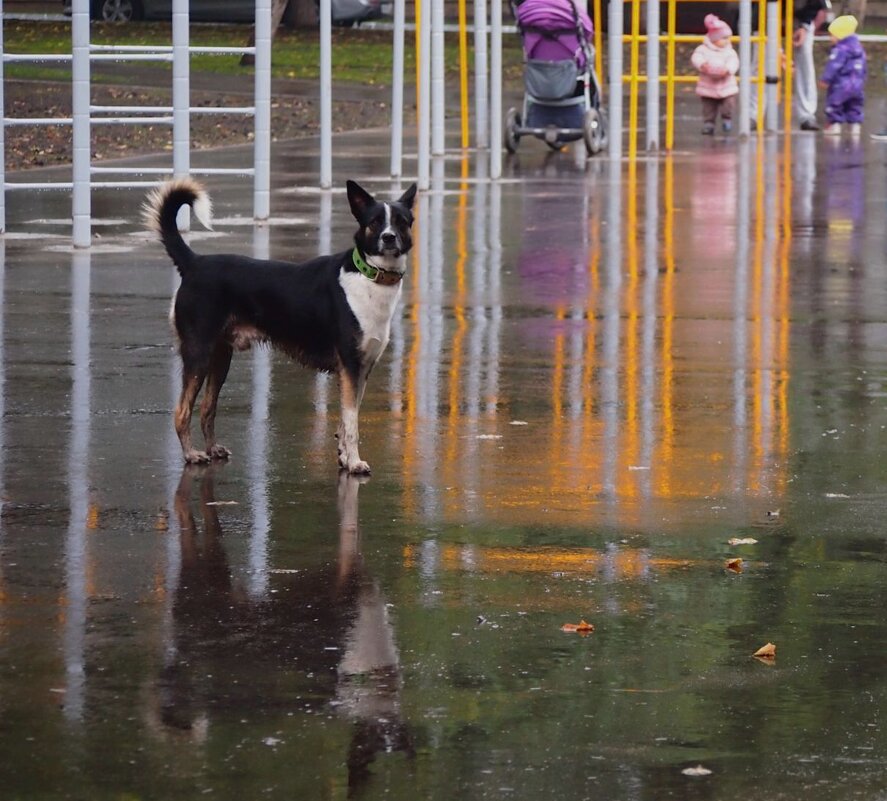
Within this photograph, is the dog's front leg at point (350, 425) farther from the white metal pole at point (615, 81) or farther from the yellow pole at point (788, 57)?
the yellow pole at point (788, 57)

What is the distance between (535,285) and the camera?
46.5 feet

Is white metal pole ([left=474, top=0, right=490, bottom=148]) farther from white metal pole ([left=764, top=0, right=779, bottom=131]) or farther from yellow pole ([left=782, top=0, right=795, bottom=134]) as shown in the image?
yellow pole ([left=782, top=0, right=795, bottom=134])

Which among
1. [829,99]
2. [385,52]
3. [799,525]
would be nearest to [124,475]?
[799,525]

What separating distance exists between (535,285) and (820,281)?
1949 mm

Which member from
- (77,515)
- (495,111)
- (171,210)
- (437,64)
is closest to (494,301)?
(171,210)

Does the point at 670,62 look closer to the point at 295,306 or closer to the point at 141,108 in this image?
the point at 141,108

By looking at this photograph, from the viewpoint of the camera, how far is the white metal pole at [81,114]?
15.7 m

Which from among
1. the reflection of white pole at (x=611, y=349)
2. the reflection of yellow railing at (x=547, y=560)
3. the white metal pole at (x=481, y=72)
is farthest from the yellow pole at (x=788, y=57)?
the reflection of yellow railing at (x=547, y=560)

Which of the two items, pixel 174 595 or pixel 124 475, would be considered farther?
pixel 124 475

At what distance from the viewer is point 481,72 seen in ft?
80.2

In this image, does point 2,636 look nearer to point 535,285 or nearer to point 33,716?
point 33,716

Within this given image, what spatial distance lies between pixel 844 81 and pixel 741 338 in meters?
17.4

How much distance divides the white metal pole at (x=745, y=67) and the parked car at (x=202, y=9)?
59.0ft

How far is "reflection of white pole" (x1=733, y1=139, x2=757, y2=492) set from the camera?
29.0ft
